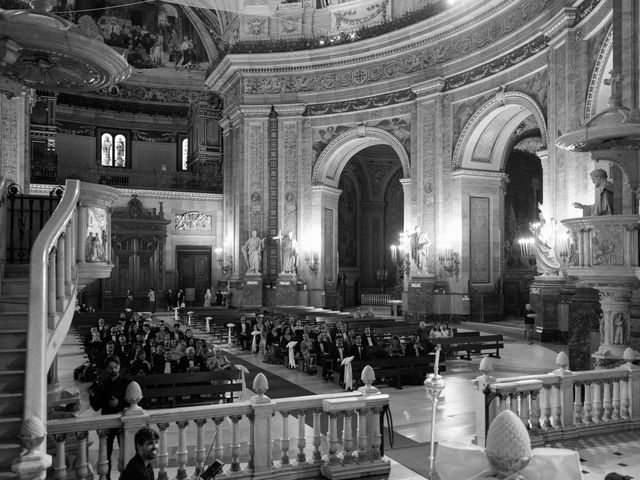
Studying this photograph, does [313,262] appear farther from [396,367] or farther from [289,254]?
[396,367]

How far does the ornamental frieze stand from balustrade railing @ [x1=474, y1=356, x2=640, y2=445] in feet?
44.7

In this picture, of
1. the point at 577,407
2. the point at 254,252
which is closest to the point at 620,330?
the point at 577,407

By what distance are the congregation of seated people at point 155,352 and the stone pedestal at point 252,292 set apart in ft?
37.0

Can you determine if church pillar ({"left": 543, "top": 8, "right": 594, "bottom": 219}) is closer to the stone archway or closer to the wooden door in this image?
the stone archway

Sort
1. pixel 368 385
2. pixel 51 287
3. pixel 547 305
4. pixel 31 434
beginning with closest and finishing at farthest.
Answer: pixel 31 434 → pixel 51 287 → pixel 368 385 → pixel 547 305

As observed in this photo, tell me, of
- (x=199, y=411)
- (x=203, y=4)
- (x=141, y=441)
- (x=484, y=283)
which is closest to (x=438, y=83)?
(x=484, y=283)

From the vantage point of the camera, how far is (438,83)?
23453mm

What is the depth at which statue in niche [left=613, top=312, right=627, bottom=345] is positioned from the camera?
29.2 feet

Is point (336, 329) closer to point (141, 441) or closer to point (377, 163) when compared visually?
point (141, 441)

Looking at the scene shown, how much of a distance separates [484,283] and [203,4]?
733 inches

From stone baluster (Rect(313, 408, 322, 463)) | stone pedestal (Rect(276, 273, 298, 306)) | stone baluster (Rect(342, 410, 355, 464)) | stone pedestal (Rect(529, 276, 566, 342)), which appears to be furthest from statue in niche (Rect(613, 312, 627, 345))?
stone pedestal (Rect(276, 273, 298, 306))

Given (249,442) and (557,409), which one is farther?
(557,409)

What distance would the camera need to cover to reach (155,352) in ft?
37.3

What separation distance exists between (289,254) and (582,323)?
56.2 feet
